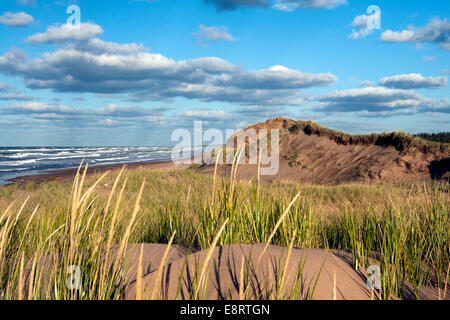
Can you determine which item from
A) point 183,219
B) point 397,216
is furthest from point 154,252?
point 397,216

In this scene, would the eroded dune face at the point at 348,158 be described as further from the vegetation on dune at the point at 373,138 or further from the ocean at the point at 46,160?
the ocean at the point at 46,160

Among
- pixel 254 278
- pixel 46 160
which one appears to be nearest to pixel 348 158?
pixel 254 278

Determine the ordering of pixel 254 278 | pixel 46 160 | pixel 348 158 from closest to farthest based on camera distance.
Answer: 1. pixel 254 278
2. pixel 348 158
3. pixel 46 160

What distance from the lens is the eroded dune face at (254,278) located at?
2.22 m

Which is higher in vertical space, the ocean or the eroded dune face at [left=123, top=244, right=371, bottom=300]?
the eroded dune face at [left=123, top=244, right=371, bottom=300]

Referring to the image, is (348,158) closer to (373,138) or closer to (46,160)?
(373,138)

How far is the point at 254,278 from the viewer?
2.38 m

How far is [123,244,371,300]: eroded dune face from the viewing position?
2.22m

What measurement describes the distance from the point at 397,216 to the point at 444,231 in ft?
2.39

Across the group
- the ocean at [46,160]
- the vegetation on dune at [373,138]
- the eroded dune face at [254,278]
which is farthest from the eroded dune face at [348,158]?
the ocean at [46,160]

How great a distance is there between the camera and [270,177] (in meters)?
19.6

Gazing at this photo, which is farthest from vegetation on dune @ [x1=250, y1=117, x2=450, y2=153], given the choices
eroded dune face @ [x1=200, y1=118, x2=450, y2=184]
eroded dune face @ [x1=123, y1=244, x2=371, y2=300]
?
eroded dune face @ [x1=123, y1=244, x2=371, y2=300]

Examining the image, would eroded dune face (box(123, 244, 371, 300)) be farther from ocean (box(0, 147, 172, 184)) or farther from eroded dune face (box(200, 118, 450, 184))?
ocean (box(0, 147, 172, 184))
